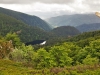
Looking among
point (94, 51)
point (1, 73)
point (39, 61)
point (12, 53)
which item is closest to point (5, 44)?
point (12, 53)

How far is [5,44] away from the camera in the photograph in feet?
354

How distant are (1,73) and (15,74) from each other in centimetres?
253

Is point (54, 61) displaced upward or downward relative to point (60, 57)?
downward

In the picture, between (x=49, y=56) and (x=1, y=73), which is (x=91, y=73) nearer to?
(x=1, y=73)

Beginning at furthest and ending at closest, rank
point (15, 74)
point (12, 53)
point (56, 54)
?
point (12, 53) → point (56, 54) → point (15, 74)

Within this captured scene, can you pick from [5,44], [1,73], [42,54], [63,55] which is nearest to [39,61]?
[42,54]

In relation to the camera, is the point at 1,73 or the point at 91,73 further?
the point at 1,73

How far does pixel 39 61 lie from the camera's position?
84.6 m

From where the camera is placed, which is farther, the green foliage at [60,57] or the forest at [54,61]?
the green foliage at [60,57]

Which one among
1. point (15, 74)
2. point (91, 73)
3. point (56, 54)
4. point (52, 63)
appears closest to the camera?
point (91, 73)

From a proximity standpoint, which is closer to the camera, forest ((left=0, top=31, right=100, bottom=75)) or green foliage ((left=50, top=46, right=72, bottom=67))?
forest ((left=0, top=31, right=100, bottom=75))

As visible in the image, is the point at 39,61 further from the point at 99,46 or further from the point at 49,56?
the point at 99,46

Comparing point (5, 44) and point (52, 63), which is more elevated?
point (5, 44)

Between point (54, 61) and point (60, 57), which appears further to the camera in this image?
point (60, 57)
